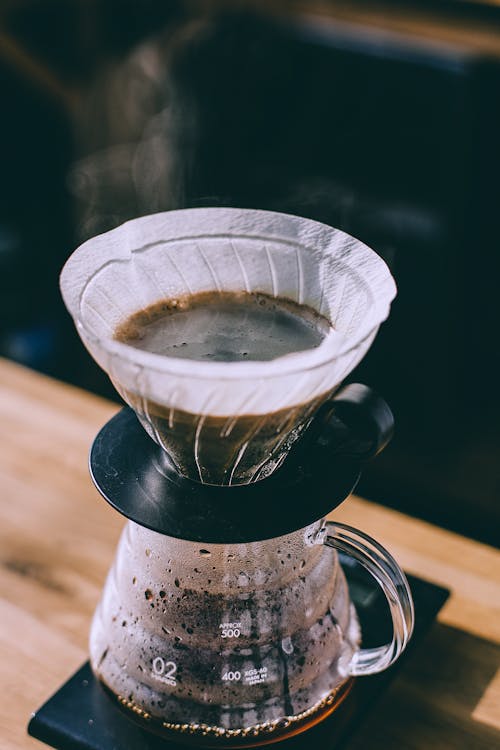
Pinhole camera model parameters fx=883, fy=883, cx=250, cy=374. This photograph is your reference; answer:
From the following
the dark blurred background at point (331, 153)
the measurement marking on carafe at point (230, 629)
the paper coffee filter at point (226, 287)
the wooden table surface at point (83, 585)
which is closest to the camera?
the paper coffee filter at point (226, 287)

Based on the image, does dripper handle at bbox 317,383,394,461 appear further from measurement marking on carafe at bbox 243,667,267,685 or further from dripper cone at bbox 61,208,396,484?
measurement marking on carafe at bbox 243,667,267,685

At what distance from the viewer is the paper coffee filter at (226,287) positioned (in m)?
0.56

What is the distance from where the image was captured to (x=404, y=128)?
212cm

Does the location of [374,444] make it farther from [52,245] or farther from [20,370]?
[52,245]

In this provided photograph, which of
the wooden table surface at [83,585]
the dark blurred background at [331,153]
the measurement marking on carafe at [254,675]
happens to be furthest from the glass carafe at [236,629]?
the dark blurred background at [331,153]

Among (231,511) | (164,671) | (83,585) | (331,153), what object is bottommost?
(331,153)

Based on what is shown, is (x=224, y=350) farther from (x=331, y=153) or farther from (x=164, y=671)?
(x=331, y=153)

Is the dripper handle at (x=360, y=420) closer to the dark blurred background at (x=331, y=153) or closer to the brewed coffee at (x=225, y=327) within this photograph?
the brewed coffee at (x=225, y=327)

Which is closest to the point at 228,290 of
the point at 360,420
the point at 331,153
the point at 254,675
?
the point at 360,420

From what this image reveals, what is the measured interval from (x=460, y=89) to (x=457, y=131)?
0.09 m

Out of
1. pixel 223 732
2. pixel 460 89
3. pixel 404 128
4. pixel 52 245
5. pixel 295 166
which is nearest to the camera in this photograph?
pixel 223 732

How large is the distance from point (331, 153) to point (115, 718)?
69.8 inches

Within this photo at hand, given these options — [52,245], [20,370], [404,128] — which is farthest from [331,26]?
[20,370]

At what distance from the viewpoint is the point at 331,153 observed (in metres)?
2.26
